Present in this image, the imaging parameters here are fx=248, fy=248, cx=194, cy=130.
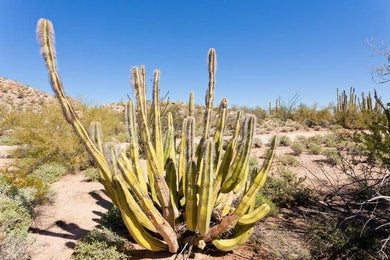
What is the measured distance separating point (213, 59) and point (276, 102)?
27.2m

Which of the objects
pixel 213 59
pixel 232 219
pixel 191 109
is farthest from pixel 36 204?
pixel 213 59

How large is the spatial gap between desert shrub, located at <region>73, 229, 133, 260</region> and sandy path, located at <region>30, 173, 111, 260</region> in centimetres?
31

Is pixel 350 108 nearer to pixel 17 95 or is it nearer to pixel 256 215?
pixel 256 215

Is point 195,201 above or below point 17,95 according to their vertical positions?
below

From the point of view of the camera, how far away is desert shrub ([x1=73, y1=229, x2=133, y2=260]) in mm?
3268

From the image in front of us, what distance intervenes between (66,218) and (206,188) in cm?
346

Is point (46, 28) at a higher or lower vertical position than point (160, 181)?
higher

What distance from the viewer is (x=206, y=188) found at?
9.38 ft

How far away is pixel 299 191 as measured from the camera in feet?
19.0

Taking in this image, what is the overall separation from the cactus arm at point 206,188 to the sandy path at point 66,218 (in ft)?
6.80

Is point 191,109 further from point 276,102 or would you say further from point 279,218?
point 276,102

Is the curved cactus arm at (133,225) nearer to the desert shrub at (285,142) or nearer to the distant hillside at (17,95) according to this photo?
the desert shrub at (285,142)

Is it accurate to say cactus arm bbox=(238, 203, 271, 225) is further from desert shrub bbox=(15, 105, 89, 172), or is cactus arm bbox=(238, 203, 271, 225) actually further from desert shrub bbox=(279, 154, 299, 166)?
desert shrub bbox=(279, 154, 299, 166)

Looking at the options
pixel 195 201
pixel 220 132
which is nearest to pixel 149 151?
pixel 195 201
